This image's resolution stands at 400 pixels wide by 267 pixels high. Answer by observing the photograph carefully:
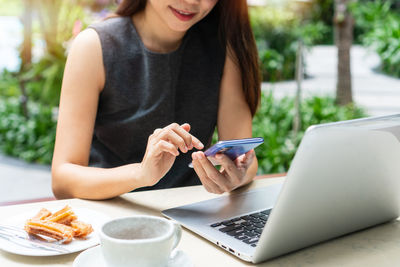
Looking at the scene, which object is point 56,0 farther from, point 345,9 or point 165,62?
point 165,62

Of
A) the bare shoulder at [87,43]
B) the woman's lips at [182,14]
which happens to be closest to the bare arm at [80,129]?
the bare shoulder at [87,43]

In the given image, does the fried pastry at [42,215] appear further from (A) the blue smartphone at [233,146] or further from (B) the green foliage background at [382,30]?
(B) the green foliage background at [382,30]

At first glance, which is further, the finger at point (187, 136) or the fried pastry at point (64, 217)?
the finger at point (187, 136)

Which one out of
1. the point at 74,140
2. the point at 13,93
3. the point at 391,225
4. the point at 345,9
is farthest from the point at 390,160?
the point at 13,93

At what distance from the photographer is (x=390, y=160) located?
2.52 ft

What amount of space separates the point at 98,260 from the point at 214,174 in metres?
0.39

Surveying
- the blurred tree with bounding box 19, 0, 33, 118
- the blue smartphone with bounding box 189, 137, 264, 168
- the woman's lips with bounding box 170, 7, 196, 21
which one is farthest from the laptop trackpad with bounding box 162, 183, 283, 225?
the blurred tree with bounding box 19, 0, 33, 118

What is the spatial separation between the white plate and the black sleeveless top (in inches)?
21.7

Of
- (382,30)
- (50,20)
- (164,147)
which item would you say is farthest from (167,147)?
(50,20)

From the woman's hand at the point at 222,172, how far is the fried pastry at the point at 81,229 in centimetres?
26

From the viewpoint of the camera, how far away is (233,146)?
86cm

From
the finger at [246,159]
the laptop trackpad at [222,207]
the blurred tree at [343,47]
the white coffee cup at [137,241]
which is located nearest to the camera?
the white coffee cup at [137,241]

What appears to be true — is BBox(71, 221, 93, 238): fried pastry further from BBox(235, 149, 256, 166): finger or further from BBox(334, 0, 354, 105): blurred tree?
BBox(334, 0, 354, 105): blurred tree

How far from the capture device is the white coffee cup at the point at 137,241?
592 mm
